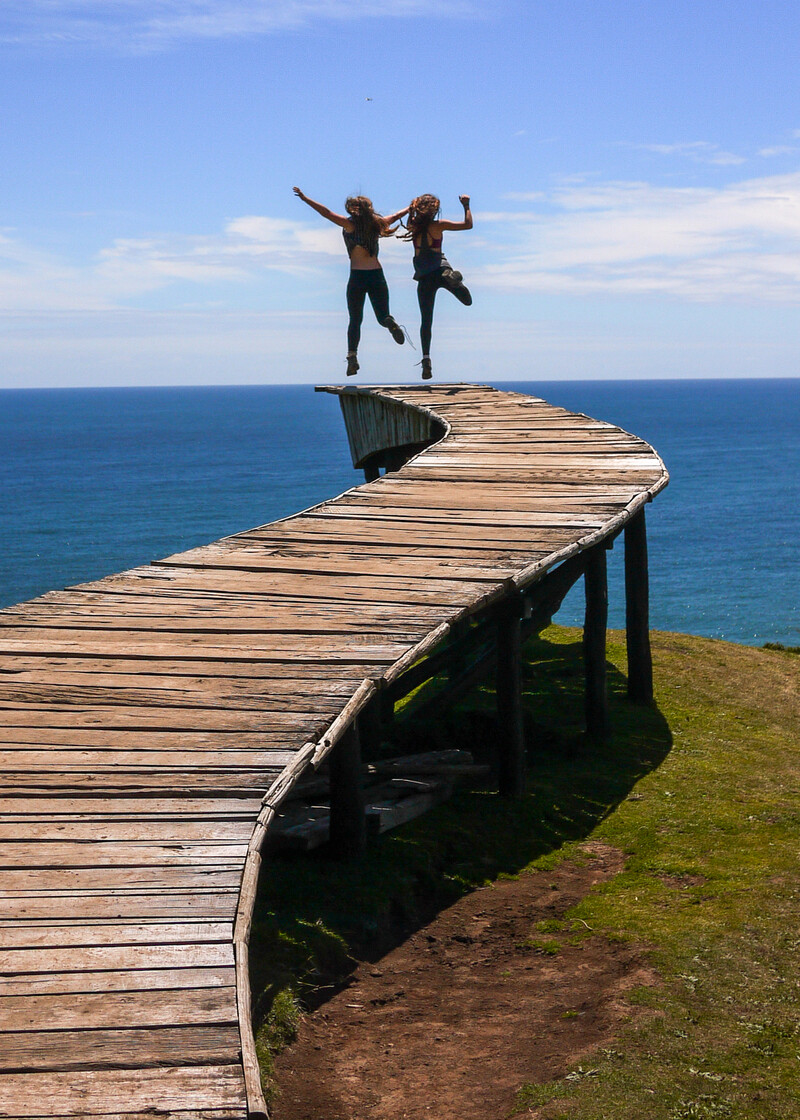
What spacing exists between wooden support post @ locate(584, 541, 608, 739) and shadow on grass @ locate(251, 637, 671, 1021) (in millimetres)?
236

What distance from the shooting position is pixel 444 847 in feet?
26.2

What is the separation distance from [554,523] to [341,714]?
4.27 meters

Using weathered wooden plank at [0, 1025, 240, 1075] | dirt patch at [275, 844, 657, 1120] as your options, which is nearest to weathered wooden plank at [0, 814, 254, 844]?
weathered wooden plank at [0, 1025, 240, 1075]

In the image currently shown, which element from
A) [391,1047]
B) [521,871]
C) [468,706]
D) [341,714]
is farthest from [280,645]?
[468,706]

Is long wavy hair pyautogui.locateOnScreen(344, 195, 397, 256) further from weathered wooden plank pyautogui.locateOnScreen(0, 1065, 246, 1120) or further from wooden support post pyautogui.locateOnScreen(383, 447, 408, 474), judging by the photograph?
weathered wooden plank pyautogui.locateOnScreen(0, 1065, 246, 1120)

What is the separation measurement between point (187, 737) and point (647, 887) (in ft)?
12.8

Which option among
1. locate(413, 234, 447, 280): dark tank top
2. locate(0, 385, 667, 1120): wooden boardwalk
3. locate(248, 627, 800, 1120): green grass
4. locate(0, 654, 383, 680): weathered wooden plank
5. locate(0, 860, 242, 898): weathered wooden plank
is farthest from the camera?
locate(413, 234, 447, 280): dark tank top

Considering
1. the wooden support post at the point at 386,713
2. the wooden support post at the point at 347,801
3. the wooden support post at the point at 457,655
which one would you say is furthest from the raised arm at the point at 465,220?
the wooden support post at the point at 347,801

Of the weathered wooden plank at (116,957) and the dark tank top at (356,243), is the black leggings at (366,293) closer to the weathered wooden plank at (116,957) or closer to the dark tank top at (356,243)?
the dark tank top at (356,243)

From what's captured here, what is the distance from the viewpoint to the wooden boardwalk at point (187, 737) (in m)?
3.12

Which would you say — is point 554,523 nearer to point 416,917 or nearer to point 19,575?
point 416,917

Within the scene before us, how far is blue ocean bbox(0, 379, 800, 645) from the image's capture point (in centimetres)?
5034

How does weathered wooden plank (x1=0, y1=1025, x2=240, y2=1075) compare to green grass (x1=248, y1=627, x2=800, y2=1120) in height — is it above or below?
above

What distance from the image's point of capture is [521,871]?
7.91 metres
